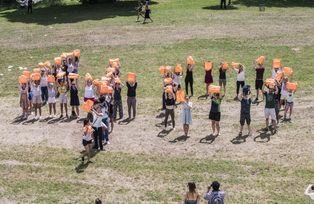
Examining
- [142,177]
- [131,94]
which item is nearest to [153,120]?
[131,94]

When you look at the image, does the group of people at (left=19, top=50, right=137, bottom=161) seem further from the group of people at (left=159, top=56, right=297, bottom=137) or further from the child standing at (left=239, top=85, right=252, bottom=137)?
the child standing at (left=239, top=85, right=252, bottom=137)

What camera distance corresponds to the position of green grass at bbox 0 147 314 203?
1695 cm

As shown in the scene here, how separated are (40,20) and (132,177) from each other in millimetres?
24743

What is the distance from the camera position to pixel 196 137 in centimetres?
2092

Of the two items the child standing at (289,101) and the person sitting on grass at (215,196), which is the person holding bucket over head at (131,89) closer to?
the child standing at (289,101)

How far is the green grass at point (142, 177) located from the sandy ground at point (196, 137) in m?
0.66

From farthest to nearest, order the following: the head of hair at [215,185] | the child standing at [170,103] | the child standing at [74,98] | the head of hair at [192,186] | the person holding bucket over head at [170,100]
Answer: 1. the child standing at [74,98]
2. the child standing at [170,103]
3. the person holding bucket over head at [170,100]
4. the head of hair at [215,185]
5. the head of hair at [192,186]

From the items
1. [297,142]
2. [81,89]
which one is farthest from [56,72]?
[297,142]

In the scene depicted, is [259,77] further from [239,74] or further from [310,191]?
[310,191]

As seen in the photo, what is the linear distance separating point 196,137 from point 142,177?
3578mm

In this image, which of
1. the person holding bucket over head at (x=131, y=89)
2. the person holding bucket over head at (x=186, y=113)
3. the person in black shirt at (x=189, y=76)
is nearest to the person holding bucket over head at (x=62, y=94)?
the person holding bucket over head at (x=131, y=89)

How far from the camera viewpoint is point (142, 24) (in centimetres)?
3716

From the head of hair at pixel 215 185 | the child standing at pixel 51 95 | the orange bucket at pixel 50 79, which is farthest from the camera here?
the child standing at pixel 51 95

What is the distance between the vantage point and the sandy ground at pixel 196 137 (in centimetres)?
1953
